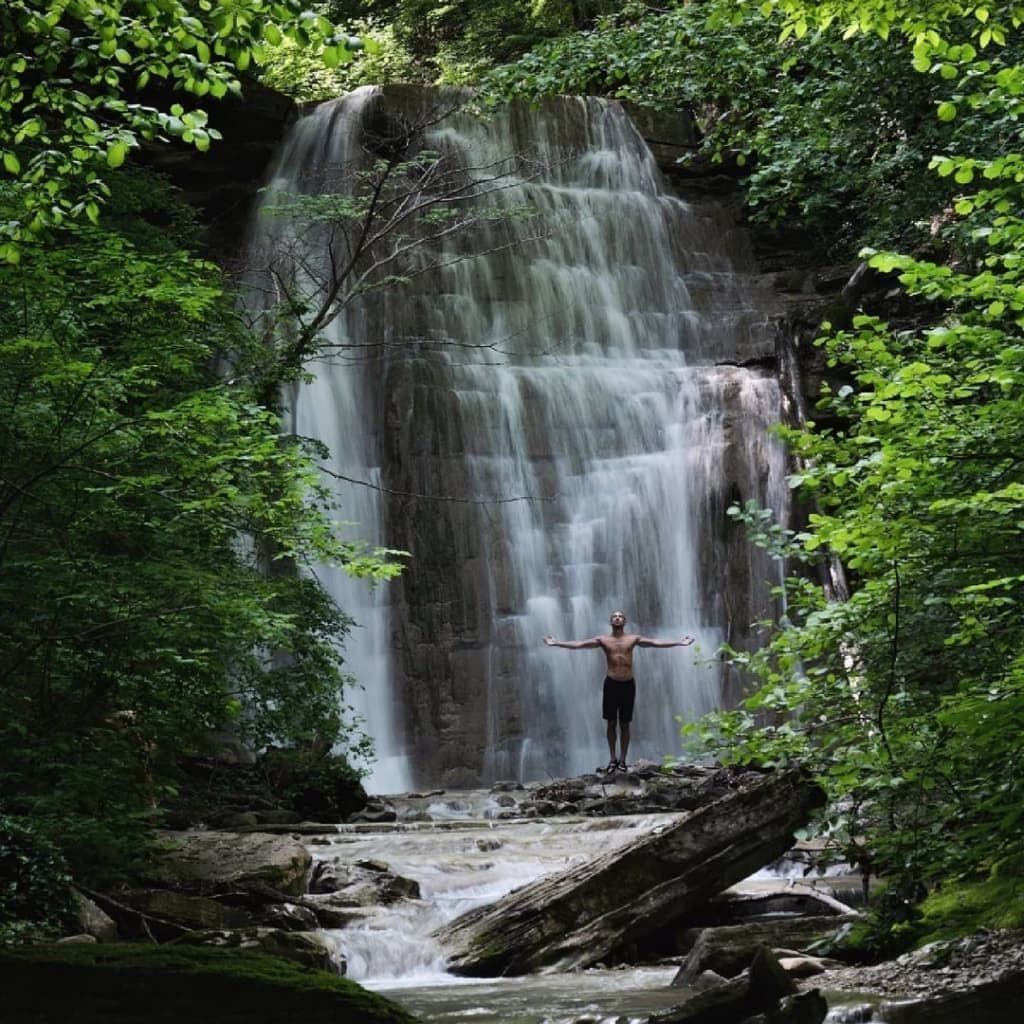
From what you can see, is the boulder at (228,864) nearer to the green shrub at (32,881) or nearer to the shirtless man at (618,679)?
the green shrub at (32,881)

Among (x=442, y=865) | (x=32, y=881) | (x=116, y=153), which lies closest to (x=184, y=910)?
(x=32, y=881)

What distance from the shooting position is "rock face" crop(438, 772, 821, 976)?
25.2 ft

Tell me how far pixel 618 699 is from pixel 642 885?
7566 millimetres

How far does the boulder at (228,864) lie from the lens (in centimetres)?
840

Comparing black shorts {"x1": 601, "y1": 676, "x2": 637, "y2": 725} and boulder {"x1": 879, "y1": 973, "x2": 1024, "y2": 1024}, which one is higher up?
black shorts {"x1": 601, "y1": 676, "x2": 637, "y2": 725}

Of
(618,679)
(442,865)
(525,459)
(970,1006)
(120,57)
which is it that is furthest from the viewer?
(525,459)

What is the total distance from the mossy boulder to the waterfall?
42.7 feet

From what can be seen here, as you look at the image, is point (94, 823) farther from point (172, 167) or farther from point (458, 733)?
point (172, 167)

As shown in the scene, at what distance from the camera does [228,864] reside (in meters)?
8.76

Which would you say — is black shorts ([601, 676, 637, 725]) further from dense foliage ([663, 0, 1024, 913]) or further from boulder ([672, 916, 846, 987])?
dense foliage ([663, 0, 1024, 913])

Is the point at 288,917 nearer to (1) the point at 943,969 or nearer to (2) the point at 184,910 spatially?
(2) the point at 184,910

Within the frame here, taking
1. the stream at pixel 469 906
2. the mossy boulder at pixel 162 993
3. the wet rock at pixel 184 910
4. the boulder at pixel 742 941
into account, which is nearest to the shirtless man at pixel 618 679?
the stream at pixel 469 906

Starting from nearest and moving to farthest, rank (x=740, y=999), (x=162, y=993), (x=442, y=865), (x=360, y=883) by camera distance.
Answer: (x=162, y=993), (x=740, y=999), (x=360, y=883), (x=442, y=865)

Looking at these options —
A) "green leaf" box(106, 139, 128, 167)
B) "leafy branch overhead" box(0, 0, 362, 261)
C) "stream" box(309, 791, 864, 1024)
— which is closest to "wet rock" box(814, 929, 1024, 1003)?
"stream" box(309, 791, 864, 1024)
